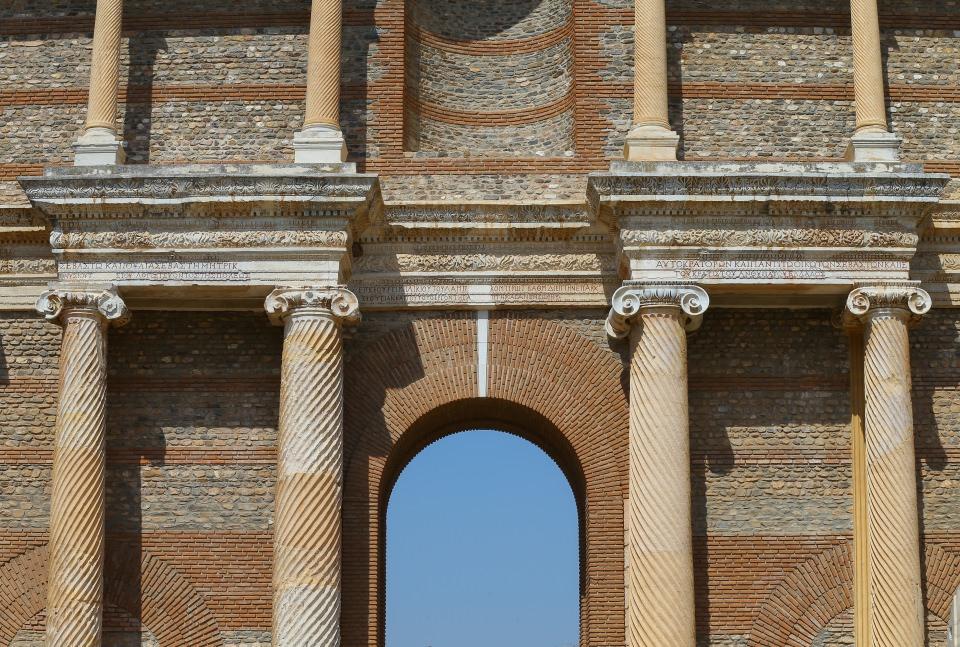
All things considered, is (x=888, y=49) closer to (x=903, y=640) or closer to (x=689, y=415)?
(x=689, y=415)

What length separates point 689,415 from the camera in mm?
18703

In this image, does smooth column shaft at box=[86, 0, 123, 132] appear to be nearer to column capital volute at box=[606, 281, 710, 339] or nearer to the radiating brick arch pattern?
the radiating brick arch pattern

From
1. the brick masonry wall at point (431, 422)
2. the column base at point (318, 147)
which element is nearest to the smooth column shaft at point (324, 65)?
the column base at point (318, 147)

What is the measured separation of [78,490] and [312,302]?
10.7 ft

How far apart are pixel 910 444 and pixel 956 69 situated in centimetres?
540

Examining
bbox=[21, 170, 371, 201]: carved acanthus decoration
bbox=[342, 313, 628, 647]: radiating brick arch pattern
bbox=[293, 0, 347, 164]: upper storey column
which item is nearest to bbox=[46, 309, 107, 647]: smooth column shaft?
bbox=[21, 170, 371, 201]: carved acanthus decoration

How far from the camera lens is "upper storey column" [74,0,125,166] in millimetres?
18922

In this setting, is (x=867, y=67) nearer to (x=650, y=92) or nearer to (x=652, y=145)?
(x=650, y=92)

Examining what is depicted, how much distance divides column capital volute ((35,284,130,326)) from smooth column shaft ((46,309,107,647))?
0.06 metres

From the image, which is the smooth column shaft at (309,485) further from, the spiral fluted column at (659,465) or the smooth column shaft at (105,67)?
the smooth column shaft at (105,67)

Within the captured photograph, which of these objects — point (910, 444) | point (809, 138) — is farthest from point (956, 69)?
point (910, 444)

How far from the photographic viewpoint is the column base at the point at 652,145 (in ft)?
61.2

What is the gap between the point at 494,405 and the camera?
1922 cm

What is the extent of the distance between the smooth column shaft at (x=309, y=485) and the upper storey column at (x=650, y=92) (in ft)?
13.5
